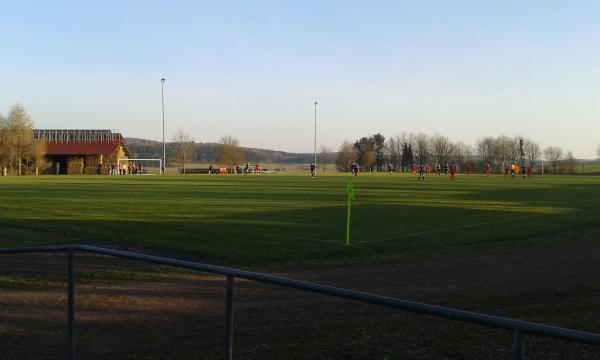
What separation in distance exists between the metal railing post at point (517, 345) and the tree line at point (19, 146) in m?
97.4

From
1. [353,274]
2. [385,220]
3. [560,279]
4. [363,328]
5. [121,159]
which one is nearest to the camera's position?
[363,328]

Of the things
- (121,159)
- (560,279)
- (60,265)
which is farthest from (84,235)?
(121,159)

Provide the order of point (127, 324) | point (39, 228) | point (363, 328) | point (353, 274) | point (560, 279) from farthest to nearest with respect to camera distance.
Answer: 1. point (39, 228)
2. point (353, 274)
3. point (560, 279)
4. point (127, 324)
5. point (363, 328)

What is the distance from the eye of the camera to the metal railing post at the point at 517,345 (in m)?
2.94

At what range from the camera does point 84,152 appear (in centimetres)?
9900

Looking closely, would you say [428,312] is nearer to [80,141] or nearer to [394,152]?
[80,141]

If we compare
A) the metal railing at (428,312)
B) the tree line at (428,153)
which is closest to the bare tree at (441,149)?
the tree line at (428,153)

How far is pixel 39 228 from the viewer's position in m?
18.4

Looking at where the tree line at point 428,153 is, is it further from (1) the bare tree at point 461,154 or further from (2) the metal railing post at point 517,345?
(2) the metal railing post at point 517,345

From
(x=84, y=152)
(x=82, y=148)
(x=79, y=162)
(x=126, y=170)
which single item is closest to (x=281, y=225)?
(x=126, y=170)

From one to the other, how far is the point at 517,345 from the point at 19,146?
98.2 meters

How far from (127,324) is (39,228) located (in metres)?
11.8

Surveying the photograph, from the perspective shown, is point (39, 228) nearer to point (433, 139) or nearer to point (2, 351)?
point (2, 351)

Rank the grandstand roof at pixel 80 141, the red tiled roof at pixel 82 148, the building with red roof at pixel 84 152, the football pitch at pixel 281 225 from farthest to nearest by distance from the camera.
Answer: the grandstand roof at pixel 80 141 < the red tiled roof at pixel 82 148 < the building with red roof at pixel 84 152 < the football pitch at pixel 281 225
